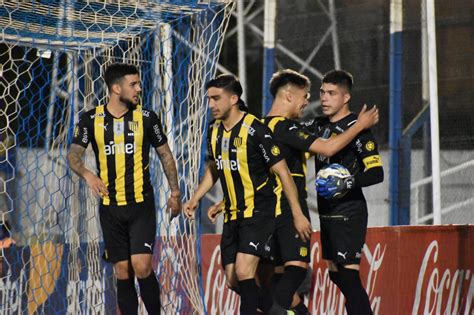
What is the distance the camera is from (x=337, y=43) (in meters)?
11.8

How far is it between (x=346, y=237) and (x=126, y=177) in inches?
71.1

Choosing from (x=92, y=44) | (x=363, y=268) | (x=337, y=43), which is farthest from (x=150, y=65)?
(x=363, y=268)

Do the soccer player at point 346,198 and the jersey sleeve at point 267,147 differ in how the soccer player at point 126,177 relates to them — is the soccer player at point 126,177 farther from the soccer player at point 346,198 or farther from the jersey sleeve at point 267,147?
the soccer player at point 346,198

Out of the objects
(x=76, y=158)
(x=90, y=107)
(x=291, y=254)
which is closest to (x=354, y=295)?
(x=291, y=254)

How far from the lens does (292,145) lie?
8156 millimetres

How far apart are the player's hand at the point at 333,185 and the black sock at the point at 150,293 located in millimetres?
1590

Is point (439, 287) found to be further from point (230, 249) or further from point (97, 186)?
point (97, 186)

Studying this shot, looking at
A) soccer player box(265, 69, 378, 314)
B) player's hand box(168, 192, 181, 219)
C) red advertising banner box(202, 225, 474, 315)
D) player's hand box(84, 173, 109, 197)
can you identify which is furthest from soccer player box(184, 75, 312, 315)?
red advertising banner box(202, 225, 474, 315)

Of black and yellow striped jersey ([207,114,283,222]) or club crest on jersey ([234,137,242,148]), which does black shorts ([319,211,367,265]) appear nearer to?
black and yellow striped jersey ([207,114,283,222])

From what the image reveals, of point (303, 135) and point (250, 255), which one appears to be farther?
point (303, 135)

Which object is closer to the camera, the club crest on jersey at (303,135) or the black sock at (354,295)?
the black sock at (354,295)

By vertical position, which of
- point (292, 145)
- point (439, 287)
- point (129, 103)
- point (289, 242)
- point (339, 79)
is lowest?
point (439, 287)

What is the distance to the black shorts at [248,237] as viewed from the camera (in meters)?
7.95

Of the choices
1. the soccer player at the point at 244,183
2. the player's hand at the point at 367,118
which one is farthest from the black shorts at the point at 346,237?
the player's hand at the point at 367,118
